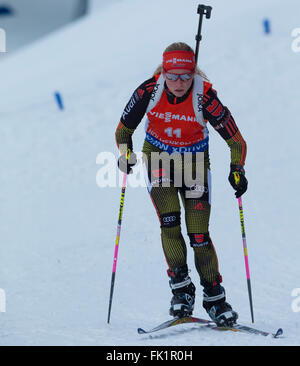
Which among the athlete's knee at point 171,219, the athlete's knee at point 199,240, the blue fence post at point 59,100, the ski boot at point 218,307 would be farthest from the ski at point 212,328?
the blue fence post at point 59,100

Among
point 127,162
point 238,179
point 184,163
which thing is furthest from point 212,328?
point 127,162

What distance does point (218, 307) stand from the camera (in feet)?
16.6

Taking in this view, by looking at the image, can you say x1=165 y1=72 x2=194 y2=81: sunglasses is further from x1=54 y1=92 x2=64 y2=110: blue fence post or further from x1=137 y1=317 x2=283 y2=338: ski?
x1=54 y1=92 x2=64 y2=110: blue fence post

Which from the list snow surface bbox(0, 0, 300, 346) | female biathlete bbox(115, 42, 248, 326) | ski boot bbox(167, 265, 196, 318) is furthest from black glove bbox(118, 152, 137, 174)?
snow surface bbox(0, 0, 300, 346)

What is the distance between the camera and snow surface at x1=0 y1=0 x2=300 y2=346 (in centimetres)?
596

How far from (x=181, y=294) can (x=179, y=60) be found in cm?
199

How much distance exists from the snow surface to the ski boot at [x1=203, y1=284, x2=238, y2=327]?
0.82ft

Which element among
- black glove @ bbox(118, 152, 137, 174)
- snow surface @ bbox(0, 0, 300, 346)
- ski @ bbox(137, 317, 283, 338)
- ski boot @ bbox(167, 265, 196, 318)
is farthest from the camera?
snow surface @ bbox(0, 0, 300, 346)

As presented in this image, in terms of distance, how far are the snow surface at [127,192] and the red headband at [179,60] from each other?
6.98 ft

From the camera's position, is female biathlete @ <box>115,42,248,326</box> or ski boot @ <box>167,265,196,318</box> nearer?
female biathlete @ <box>115,42,248,326</box>

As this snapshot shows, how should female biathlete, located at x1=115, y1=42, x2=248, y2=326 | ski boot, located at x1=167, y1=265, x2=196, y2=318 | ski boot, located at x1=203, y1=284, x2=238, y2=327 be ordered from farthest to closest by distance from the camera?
1. ski boot, located at x1=167, y1=265, x2=196, y2=318
2. ski boot, located at x1=203, y1=284, x2=238, y2=327
3. female biathlete, located at x1=115, y1=42, x2=248, y2=326

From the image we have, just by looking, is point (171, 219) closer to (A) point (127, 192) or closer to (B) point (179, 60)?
(B) point (179, 60)

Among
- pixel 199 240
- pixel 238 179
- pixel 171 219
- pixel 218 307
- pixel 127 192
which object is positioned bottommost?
→ pixel 218 307

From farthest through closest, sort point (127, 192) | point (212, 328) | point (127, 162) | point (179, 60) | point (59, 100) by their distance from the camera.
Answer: point (59, 100) → point (127, 192) → point (127, 162) → point (212, 328) → point (179, 60)
